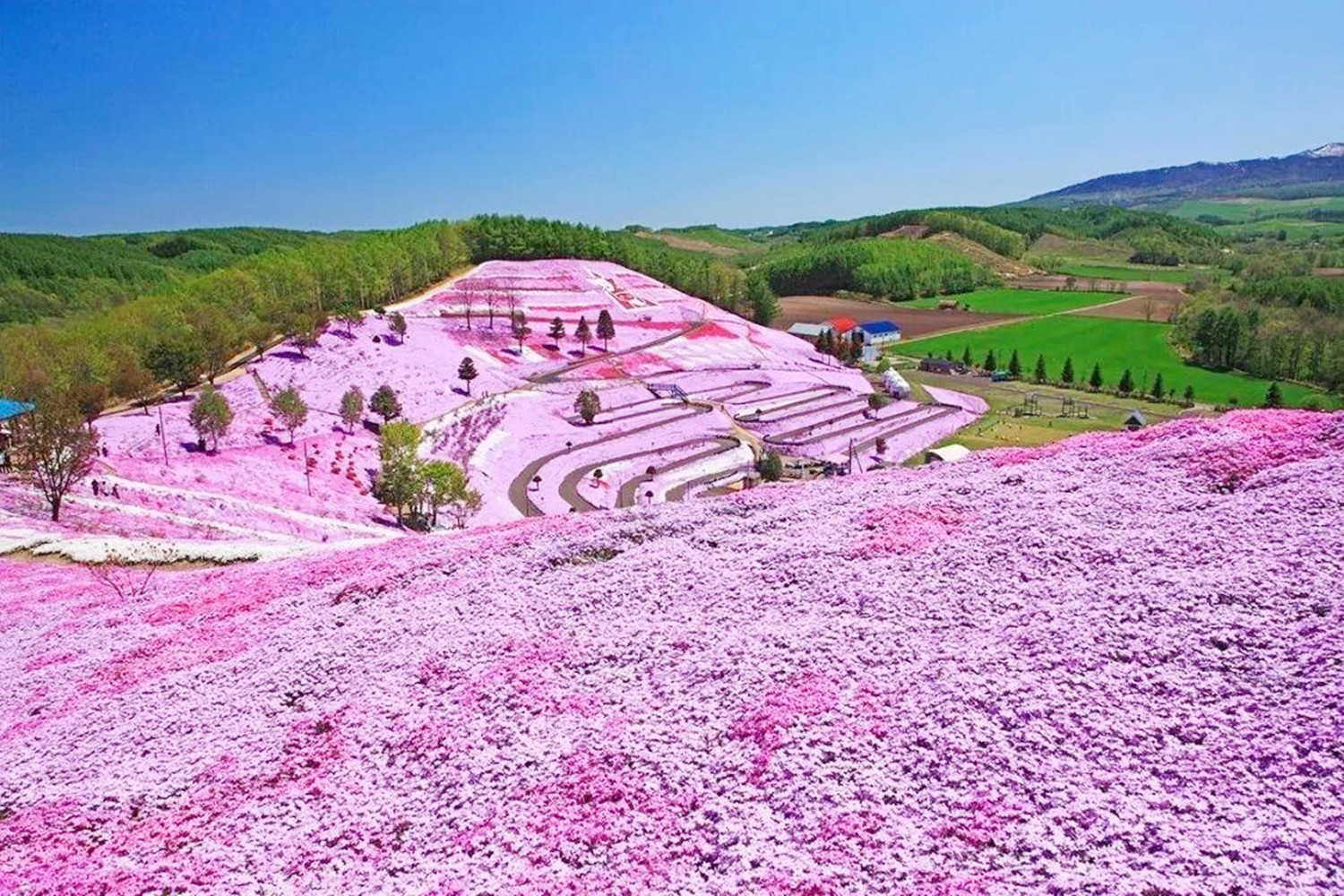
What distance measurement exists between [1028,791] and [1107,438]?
18293mm

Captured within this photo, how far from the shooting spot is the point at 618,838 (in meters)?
12.7

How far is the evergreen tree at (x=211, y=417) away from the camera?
63094mm

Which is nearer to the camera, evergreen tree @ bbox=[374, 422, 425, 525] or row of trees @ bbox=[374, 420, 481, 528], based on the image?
evergreen tree @ bbox=[374, 422, 425, 525]

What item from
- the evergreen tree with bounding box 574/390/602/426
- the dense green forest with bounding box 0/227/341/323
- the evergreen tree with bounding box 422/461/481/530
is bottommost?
the evergreen tree with bounding box 422/461/481/530

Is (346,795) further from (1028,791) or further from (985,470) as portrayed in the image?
(985,470)

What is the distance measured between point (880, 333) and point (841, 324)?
426 inches

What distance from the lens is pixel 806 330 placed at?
168 metres

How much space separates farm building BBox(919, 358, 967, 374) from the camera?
134m

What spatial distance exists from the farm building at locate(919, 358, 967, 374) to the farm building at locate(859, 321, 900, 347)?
19689 millimetres

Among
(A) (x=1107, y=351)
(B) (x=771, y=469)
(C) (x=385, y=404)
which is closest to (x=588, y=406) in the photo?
(C) (x=385, y=404)

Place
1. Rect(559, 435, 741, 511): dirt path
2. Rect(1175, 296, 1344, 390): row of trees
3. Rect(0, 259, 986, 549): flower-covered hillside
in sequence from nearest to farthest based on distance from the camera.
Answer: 1. Rect(0, 259, 986, 549): flower-covered hillside
2. Rect(559, 435, 741, 511): dirt path
3. Rect(1175, 296, 1344, 390): row of trees

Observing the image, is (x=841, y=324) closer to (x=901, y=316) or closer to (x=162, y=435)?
(x=901, y=316)

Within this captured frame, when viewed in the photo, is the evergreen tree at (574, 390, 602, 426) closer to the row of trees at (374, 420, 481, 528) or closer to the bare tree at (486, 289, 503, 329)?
the row of trees at (374, 420, 481, 528)

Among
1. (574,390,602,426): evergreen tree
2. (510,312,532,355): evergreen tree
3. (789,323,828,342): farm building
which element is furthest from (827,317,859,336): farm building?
(574,390,602,426): evergreen tree
